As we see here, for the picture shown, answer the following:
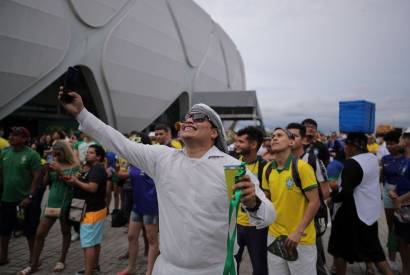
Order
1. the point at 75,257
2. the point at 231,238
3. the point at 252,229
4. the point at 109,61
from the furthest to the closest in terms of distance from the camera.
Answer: the point at 109,61 < the point at 75,257 < the point at 252,229 < the point at 231,238

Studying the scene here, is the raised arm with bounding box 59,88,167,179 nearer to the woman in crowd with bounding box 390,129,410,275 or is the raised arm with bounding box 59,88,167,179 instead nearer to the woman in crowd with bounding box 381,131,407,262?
the woman in crowd with bounding box 390,129,410,275

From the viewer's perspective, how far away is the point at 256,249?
3369mm

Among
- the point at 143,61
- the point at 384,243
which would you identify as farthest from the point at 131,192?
the point at 143,61

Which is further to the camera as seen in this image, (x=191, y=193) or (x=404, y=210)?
(x=404, y=210)

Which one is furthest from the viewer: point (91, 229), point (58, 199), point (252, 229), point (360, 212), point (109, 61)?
point (109, 61)

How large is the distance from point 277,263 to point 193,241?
1405 millimetres

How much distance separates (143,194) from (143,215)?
0.92 feet

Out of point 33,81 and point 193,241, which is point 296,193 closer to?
point 193,241

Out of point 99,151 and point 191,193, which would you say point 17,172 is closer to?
point 99,151

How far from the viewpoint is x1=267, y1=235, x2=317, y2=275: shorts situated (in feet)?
8.96

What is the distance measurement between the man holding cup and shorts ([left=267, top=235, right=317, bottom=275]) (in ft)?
3.98

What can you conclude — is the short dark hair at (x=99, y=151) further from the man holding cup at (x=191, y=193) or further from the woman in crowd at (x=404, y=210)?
the woman in crowd at (x=404, y=210)

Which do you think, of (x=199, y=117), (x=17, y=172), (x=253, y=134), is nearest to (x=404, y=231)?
(x=253, y=134)

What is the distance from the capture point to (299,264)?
275cm
